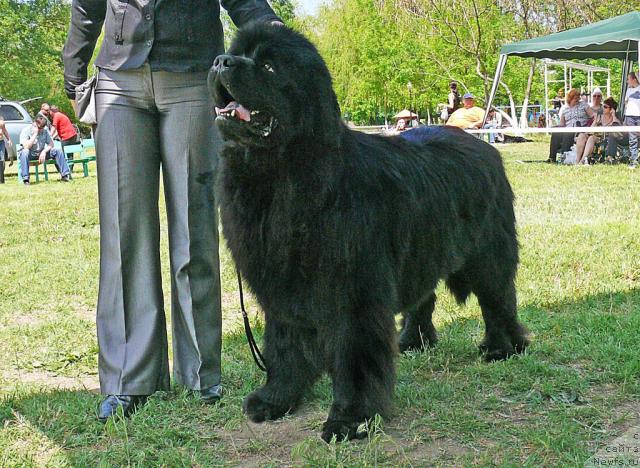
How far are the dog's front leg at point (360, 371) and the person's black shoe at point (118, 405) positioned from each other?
0.96 meters

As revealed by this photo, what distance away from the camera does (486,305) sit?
13.7ft

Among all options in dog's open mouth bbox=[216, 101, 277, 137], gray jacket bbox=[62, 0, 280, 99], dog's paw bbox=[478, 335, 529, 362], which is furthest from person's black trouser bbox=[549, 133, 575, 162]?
dog's open mouth bbox=[216, 101, 277, 137]

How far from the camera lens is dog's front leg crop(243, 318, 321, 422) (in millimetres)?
3348

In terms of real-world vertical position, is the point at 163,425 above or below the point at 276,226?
below

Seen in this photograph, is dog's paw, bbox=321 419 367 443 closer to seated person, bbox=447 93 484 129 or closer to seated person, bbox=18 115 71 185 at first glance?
seated person, bbox=18 115 71 185

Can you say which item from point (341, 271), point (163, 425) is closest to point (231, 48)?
point (341, 271)

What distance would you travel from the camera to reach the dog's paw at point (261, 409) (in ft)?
Answer: 11.0

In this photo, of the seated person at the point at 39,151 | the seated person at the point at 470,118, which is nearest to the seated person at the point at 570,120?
the seated person at the point at 470,118

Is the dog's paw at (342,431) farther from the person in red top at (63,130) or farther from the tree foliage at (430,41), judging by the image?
the tree foliage at (430,41)

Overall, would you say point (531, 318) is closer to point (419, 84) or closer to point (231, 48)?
point (231, 48)

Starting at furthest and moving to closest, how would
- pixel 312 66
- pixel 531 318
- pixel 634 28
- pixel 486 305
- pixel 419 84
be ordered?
pixel 419 84
pixel 634 28
pixel 531 318
pixel 486 305
pixel 312 66

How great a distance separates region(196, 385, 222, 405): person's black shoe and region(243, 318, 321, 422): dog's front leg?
8.8 inches

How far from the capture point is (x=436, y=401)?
345cm

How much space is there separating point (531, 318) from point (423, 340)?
3.07 ft
